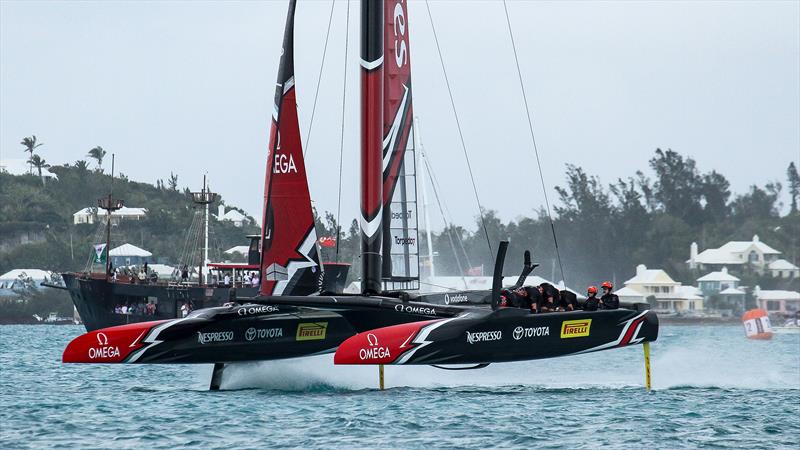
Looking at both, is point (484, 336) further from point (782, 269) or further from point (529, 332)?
point (782, 269)

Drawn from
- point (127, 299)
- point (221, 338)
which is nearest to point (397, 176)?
point (221, 338)

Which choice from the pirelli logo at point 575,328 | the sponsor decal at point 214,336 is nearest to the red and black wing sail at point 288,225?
the sponsor decal at point 214,336

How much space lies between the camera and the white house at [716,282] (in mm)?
74375

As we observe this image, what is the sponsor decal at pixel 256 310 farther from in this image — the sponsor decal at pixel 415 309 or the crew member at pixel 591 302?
the crew member at pixel 591 302

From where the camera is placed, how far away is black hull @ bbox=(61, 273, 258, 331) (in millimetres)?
40812

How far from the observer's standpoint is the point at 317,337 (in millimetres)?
16078

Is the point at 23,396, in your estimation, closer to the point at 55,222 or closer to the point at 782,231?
the point at 782,231

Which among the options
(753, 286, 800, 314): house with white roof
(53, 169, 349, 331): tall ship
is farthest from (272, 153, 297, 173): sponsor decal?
(753, 286, 800, 314): house with white roof

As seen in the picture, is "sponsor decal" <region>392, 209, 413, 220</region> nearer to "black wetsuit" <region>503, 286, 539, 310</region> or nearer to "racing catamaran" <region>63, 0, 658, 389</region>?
"racing catamaran" <region>63, 0, 658, 389</region>

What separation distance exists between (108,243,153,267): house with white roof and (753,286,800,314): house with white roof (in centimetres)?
3367

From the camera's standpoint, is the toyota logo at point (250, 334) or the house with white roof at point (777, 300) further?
the house with white roof at point (777, 300)

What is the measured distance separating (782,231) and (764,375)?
54.1 meters

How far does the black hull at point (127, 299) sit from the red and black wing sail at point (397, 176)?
23.8 m

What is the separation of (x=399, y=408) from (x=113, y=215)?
77683 millimetres
